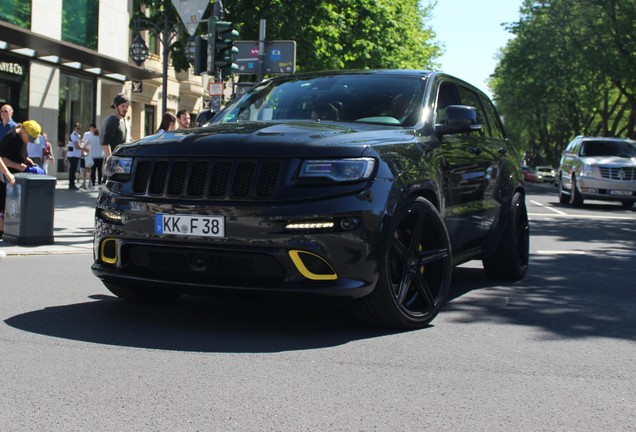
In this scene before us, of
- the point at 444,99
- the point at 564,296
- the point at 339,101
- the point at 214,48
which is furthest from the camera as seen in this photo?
the point at 214,48

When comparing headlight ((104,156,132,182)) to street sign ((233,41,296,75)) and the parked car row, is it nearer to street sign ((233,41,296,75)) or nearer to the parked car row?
street sign ((233,41,296,75))

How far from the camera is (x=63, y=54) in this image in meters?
26.0

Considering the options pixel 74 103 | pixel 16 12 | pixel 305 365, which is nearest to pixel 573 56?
pixel 74 103

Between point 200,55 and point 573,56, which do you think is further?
point 573,56

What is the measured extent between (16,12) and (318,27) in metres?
8.21

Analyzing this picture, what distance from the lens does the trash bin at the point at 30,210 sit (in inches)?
421

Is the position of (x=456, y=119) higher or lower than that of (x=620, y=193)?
higher

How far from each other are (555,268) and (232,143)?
5246 mm

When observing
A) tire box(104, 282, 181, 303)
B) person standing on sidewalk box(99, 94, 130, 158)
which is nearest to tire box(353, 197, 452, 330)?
tire box(104, 282, 181, 303)

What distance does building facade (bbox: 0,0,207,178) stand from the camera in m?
25.3

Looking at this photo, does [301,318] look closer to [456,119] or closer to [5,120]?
[456,119]

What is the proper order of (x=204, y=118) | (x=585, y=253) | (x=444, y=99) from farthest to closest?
(x=585, y=253) → (x=204, y=118) → (x=444, y=99)

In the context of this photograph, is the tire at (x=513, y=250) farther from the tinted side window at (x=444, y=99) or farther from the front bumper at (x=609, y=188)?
the front bumper at (x=609, y=188)

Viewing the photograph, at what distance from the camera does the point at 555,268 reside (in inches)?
377
